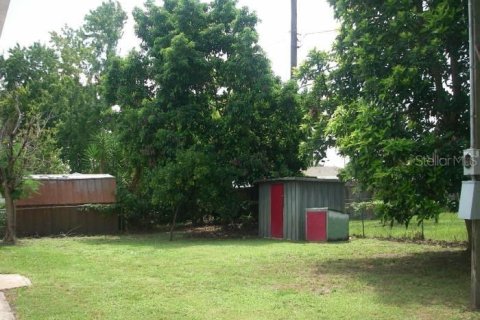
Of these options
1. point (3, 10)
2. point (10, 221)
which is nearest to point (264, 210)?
point (10, 221)

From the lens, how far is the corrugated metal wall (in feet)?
68.0

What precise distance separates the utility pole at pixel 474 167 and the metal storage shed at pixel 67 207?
18.0 metres

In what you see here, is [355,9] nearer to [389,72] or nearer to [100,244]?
[389,72]

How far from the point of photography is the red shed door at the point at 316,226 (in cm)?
1853

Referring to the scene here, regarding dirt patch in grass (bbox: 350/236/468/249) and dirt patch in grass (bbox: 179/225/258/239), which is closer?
dirt patch in grass (bbox: 350/236/468/249)

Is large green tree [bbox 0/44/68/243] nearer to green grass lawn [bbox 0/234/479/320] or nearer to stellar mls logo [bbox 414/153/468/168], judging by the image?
green grass lawn [bbox 0/234/479/320]

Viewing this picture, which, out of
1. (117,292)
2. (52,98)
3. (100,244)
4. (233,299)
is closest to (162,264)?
(117,292)

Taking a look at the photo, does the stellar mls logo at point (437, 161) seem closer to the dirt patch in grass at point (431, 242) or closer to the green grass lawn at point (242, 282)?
the green grass lawn at point (242, 282)

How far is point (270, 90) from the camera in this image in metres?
21.5

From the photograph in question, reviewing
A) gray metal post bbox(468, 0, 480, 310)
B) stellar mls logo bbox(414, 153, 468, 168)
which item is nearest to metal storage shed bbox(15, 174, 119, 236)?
stellar mls logo bbox(414, 153, 468, 168)

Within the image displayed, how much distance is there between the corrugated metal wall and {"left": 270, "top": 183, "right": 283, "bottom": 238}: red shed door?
0.81 ft

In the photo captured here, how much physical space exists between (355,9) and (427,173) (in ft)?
14.1

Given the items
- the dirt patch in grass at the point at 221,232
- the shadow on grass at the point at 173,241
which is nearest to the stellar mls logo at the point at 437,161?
the shadow on grass at the point at 173,241

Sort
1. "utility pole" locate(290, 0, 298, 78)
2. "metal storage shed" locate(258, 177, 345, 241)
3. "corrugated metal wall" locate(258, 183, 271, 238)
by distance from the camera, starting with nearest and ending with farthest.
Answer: "metal storage shed" locate(258, 177, 345, 241) → "corrugated metal wall" locate(258, 183, 271, 238) → "utility pole" locate(290, 0, 298, 78)
